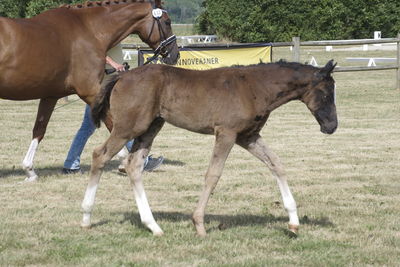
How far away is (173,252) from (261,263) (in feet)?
2.52

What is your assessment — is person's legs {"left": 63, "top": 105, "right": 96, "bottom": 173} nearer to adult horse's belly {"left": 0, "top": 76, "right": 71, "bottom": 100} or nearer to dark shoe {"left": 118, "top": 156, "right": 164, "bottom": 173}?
dark shoe {"left": 118, "top": 156, "right": 164, "bottom": 173}

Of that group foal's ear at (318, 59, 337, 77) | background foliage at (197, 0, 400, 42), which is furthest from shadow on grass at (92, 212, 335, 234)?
background foliage at (197, 0, 400, 42)

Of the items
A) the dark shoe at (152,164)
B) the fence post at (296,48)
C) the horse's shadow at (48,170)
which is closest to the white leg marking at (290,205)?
the dark shoe at (152,164)

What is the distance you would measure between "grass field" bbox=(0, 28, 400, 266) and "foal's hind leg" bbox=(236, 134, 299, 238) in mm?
167

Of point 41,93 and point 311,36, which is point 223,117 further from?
point 311,36

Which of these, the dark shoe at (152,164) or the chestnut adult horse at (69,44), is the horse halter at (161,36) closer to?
the chestnut adult horse at (69,44)

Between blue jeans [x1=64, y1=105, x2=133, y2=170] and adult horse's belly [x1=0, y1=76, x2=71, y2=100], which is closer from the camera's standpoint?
adult horse's belly [x1=0, y1=76, x2=71, y2=100]

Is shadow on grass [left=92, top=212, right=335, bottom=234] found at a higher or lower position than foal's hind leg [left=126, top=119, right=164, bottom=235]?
lower

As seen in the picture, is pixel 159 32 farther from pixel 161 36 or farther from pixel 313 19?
pixel 313 19

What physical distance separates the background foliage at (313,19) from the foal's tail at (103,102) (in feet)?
120

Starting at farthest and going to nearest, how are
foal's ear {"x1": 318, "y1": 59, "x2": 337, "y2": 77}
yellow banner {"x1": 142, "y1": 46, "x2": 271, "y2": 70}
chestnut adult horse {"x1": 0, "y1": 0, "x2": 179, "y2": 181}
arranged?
yellow banner {"x1": 142, "y1": 46, "x2": 271, "y2": 70}, chestnut adult horse {"x1": 0, "y1": 0, "x2": 179, "y2": 181}, foal's ear {"x1": 318, "y1": 59, "x2": 337, "y2": 77}

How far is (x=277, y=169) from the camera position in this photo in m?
6.83

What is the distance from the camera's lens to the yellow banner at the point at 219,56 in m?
18.1

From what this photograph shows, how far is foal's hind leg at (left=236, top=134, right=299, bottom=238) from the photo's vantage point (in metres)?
6.77
